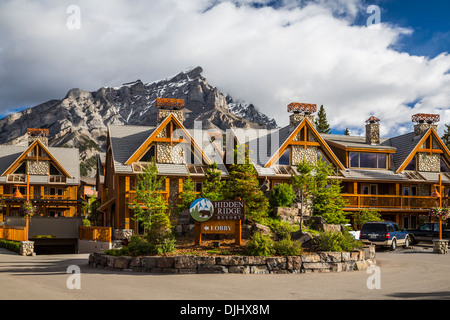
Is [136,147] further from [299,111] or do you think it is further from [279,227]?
[279,227]

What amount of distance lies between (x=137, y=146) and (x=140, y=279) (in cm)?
2382

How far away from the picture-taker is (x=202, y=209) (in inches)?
811

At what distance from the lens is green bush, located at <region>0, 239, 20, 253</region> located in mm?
30484

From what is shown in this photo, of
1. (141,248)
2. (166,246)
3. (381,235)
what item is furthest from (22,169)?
(381,235)

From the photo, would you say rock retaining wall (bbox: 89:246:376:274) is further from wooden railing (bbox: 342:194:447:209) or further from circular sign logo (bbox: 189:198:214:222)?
wooden railing (bbox: 342:194:447:209)

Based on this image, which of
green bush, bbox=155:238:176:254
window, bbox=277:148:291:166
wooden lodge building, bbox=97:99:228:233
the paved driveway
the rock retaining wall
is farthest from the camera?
window, bbox=277:148:291:166

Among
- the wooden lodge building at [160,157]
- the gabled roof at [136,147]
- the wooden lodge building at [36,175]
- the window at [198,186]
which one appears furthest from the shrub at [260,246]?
the wooden lodge building at [36,175]

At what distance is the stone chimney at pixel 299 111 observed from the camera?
42.8m

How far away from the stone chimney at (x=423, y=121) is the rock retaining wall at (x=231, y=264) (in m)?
31.1

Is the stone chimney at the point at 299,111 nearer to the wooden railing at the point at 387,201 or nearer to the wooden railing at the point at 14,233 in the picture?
the wooden railing at the point at 387,201

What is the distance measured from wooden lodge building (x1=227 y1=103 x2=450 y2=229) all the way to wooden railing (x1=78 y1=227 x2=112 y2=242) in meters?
13.3

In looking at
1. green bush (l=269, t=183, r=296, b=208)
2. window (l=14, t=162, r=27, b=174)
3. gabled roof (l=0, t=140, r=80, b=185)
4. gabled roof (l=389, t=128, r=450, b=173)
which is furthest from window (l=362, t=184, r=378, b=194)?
window (l=14, t=162, r=27, b=174)

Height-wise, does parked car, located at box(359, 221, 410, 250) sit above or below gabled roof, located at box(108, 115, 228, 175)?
below
